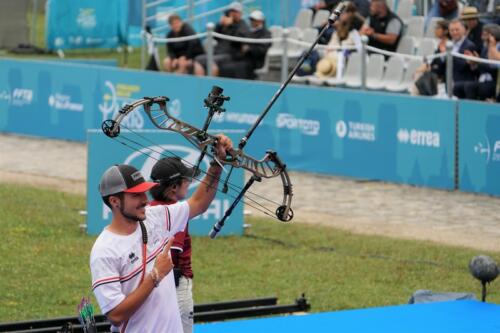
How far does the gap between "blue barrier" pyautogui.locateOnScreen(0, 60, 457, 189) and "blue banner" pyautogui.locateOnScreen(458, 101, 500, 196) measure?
0.21m

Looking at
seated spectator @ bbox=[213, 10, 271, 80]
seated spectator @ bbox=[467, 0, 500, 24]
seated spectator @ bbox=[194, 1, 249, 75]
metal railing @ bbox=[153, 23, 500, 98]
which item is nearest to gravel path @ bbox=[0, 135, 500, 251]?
metal railing @ bbox=[153, 23, 500, 98]

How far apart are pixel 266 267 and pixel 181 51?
1069cm

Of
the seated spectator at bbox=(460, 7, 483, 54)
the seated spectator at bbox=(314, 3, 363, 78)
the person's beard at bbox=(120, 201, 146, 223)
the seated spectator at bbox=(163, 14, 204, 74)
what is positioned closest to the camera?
the person's beard at bbox=(120, 201, 146, 223)

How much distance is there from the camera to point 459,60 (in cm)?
1966

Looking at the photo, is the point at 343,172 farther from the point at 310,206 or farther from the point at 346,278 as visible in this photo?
the point at 346,278

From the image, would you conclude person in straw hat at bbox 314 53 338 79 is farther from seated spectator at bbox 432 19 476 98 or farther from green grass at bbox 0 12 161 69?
green grass at bbox 0 12 161 69

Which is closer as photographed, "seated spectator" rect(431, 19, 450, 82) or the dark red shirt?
the dark red shirt

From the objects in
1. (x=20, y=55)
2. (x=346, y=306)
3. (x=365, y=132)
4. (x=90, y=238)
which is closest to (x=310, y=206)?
(x=365, y=132)

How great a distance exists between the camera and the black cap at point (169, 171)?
9.08m

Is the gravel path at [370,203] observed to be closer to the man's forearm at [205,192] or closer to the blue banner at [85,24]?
the man's forearm at [205,192]

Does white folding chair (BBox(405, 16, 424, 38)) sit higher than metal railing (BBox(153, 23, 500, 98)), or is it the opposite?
white folding chair (BBox(405, 16, 424, 38))

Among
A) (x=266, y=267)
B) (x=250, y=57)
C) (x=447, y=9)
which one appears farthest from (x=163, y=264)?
(x=250, y=57)

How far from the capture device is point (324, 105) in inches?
818

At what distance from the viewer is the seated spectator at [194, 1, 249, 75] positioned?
23.7 metres
